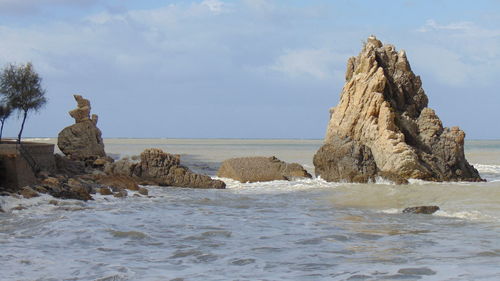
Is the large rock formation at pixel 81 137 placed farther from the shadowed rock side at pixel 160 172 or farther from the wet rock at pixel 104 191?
the wet rock at pixel 104 191

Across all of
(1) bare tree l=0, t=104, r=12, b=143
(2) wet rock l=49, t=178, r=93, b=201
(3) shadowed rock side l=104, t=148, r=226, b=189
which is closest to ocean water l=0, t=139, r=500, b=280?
(2) wet rock l=49, t=178, r=93, b=201

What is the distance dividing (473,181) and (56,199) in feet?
48.5

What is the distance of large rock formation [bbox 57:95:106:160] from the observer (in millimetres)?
29656

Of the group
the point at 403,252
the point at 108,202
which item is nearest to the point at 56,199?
the point at 108,202

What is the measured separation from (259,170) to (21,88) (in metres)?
12.2

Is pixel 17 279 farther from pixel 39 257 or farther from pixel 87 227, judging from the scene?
pixel 87 227

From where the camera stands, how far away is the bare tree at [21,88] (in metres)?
30.1

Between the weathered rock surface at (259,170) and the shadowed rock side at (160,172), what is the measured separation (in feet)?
8.40

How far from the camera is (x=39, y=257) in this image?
33.3 ft

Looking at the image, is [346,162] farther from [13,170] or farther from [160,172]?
[13,170]

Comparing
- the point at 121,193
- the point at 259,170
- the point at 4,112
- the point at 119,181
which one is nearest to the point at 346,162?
the point at 259,170

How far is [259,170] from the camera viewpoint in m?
26.4

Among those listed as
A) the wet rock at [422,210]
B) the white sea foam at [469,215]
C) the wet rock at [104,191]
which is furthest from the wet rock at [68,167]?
the white sea foam at [469,215]

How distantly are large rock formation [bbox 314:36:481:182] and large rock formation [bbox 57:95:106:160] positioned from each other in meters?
10.7
